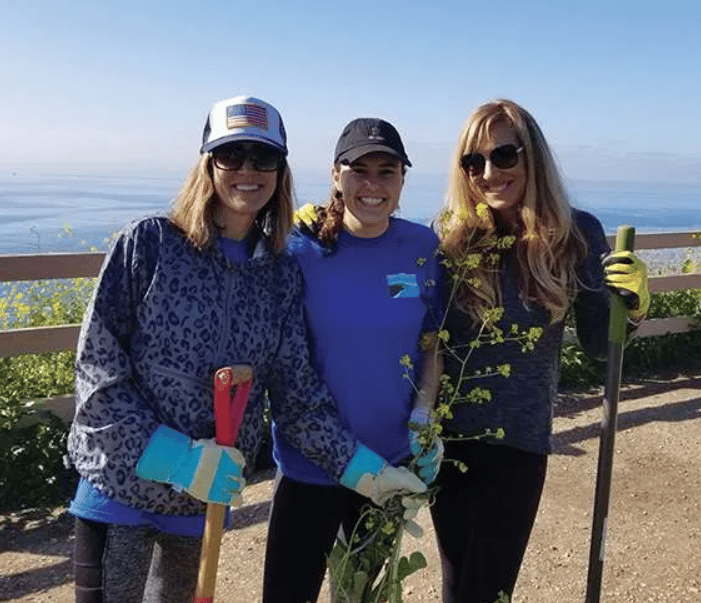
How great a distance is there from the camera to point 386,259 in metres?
2.34

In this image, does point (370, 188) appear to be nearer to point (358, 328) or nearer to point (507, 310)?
point (358, 328)

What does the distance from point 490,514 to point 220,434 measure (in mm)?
874

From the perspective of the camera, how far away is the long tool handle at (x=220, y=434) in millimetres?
1967

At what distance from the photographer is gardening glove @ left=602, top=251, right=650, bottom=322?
2428 millimetres

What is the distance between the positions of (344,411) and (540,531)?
8.28ft

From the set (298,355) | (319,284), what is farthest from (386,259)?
(298,355)

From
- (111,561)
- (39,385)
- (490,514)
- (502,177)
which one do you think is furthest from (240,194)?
(39,385)

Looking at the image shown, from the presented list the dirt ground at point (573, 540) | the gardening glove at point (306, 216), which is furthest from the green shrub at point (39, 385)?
the gardening glove at point (306, 216)

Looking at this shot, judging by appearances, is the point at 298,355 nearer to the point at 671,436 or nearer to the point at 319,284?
the point at 319,284

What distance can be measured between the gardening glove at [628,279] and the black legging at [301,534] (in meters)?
1.03

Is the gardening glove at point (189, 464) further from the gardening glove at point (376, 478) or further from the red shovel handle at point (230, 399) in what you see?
the gardening glove at point (376, 478)

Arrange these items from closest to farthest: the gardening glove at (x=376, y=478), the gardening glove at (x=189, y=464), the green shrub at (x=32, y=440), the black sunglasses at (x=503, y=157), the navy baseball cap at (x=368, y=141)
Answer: the gardening glove at (x=189, y=464) < the gardening glove at (x=376, y=478) < the navy baseball cap at (x=368, y=141) < the black sunglasses at (x=503, y=157) < the green shrub at (x=32, y=440)

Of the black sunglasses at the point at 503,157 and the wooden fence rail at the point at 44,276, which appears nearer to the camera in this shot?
the black sunglasses at the point at 503,157

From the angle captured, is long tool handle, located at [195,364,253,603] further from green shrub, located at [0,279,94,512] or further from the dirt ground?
green shrub, located at [0,279,94,512]
